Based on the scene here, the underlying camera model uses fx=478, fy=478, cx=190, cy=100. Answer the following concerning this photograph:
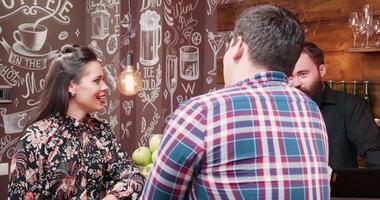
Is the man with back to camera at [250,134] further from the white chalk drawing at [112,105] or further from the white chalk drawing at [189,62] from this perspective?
the white chalk drawing at [112,105]

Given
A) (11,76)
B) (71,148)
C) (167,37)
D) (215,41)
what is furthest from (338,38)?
(11,76)

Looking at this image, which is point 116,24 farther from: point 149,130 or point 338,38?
point 338,38

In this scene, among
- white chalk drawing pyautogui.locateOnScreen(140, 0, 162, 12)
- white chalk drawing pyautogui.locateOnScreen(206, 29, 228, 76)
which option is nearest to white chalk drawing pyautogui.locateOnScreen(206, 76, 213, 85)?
white chalk drawing pyautogui.locateOnScreen(206, 29, 228, 76)

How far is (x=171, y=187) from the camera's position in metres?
0.93

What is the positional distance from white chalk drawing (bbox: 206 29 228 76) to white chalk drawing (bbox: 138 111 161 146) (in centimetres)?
57

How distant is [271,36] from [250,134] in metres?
0.22

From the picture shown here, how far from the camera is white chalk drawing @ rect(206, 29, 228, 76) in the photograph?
3.70 m

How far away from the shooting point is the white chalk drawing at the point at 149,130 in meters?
3.95

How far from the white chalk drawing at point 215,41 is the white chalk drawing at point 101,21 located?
107 cm

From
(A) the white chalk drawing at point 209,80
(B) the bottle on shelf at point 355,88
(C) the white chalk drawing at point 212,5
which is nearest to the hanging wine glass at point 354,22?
(B) the bottle on shelf at point 355,88

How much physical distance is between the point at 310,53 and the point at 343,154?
1.76 ft

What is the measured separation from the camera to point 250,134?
93 cm

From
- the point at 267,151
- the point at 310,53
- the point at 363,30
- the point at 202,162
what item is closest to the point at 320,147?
the point at 267,151

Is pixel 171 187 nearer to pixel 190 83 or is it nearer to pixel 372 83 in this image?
pixel 372 83
